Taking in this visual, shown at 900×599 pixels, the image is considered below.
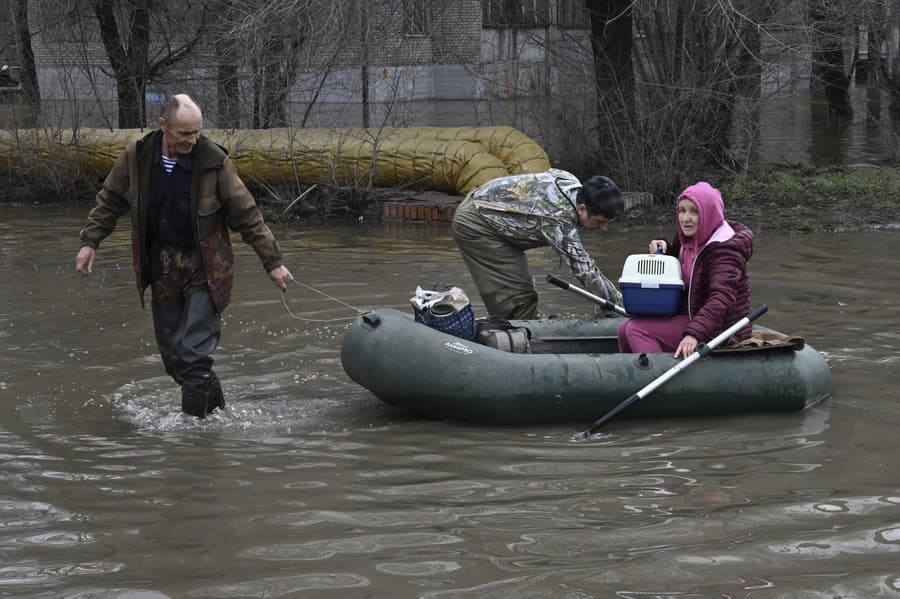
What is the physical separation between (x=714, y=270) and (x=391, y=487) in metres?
2.19

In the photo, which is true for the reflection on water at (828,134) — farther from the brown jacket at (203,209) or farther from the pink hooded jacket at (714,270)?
the brown jacket at (203,209)

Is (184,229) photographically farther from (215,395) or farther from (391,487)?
(391,487)

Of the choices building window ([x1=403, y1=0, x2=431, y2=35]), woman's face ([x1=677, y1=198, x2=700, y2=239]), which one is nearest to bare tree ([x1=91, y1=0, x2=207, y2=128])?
building window ([x1=403, y1=0, x2=431, y2=35])

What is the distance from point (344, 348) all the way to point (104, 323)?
10.3 feet

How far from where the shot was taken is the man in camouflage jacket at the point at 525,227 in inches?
273

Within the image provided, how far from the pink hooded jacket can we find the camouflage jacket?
0.76m

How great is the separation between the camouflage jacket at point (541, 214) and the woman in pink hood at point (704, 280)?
0.62 meters

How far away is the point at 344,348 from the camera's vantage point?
6.52 metres

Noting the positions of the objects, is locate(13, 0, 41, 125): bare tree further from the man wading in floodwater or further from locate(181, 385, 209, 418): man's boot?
locate(181, 385, 209, 418): man's boot

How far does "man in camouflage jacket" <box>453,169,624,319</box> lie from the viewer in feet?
22.8

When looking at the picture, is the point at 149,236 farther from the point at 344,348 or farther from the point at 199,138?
the point at 344,348

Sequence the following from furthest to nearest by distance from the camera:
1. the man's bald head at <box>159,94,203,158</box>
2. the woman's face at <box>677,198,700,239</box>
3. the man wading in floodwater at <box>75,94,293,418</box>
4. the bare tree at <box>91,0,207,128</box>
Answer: the bare tree at <box>91,0,207,128</box> → the woman's face at <box>677,198,700,239</box> → the man wading in floodwater at <box>75,94,293,418</box> → the man's bald head at <box>159,94,203,158</box>

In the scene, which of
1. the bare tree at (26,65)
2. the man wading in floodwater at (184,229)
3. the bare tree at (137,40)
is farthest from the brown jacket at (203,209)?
the bare tree at (137,40)

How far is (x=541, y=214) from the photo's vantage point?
23.5 ft
